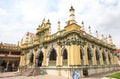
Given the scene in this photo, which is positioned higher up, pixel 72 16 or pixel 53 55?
pixel 72 16

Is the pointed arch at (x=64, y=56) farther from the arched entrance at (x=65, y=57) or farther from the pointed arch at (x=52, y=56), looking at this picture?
the pointed arch at (x=52, y=56)

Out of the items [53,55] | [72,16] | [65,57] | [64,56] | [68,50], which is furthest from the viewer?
[53,55]

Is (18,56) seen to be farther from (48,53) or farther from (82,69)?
(82,69)

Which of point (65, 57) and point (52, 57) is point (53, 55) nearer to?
point (52, 57)

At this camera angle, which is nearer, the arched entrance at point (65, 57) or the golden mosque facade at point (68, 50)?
the golden mosque facade at point (68, 50)

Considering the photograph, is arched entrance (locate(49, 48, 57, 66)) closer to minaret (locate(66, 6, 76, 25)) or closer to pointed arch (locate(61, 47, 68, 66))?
pointed arch (locate(61, 47, 68, 66))

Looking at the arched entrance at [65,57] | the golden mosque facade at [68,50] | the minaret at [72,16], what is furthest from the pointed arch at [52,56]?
the minaret at [72,16]

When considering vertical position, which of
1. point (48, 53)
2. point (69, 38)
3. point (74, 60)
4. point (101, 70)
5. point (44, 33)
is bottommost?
point (101, 70)

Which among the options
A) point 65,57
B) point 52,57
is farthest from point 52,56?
point 65,57

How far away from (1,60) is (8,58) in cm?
168

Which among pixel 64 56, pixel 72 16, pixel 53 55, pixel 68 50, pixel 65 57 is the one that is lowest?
pixel 65 57

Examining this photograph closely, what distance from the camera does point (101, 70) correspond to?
67.1ft

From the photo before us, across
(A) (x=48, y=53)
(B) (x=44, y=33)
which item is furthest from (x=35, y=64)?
(B) (x=44, y=33)

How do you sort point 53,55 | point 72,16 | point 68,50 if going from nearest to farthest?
1. point 68,50
2. point 72,16
3. point 53,55
